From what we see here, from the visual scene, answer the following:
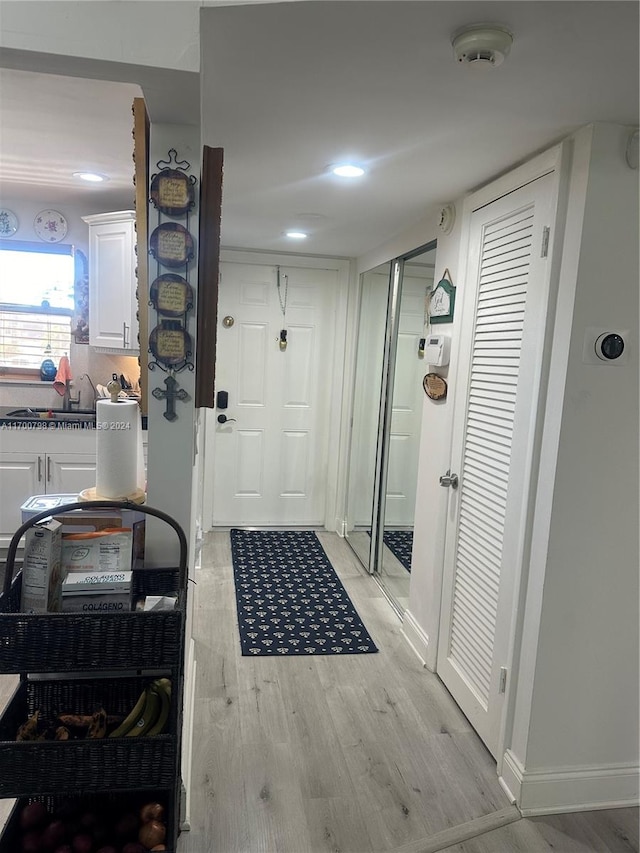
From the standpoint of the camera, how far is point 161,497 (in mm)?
1567

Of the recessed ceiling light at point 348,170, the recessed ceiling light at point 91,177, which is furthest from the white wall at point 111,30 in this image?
the recessed ceiling light at point 91,177

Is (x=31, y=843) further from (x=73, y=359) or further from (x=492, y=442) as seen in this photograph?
(x=73, y=359)

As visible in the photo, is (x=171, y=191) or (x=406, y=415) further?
(x=406, y=415)

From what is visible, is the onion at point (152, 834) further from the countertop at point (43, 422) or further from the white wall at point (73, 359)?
the white wall at point (73, 359)

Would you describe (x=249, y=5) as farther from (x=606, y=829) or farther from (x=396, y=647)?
(x=396, y=647)

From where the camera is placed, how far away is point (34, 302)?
3805 mm

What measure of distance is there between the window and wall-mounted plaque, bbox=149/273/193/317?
2.69m

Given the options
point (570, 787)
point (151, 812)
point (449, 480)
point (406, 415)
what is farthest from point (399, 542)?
point (151, 812)

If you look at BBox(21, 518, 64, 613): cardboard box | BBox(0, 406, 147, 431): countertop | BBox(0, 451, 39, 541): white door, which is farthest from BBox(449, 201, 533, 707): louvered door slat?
BBox(0, 451, 39, 541): white door

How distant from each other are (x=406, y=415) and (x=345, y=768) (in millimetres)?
2371

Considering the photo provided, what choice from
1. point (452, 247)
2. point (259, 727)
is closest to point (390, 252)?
point (452, 247)

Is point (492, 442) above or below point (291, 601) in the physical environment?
above

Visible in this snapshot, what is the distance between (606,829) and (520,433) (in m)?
1.32

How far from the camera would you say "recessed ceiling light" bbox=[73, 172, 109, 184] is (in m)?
3.10
